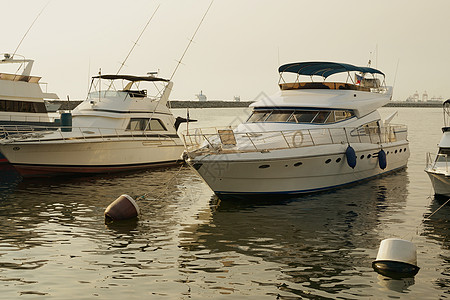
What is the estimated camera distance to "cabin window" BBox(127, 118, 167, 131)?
81.5ft

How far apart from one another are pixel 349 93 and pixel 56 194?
11691mm

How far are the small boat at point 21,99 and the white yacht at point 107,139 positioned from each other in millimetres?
3911

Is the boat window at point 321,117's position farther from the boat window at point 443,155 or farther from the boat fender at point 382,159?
the boat window at point 443,155

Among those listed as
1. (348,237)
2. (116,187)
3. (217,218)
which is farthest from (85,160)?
(348,237)

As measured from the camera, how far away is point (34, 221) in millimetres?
14156

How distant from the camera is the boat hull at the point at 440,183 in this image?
1619cm

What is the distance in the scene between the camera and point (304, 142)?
1720 centimetres

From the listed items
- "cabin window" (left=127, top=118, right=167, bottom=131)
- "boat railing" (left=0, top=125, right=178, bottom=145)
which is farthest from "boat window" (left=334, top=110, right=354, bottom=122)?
"cabin window" (left=127, top=118, right=167, bottom=131)

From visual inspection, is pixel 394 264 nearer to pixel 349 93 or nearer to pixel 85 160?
pixel 349 93

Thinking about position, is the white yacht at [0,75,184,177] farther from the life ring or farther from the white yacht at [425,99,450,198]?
the white yacht at [425,99,450,198]

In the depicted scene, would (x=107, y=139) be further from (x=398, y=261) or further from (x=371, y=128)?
(x=398, y=261)

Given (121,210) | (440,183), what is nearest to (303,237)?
(121,210)

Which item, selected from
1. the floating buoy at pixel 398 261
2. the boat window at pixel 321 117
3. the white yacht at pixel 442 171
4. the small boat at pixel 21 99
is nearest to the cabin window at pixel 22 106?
the small boat at pixel 21 99

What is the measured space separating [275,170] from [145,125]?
437 inches
